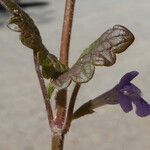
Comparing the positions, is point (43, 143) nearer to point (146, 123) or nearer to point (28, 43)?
point (146, 123)

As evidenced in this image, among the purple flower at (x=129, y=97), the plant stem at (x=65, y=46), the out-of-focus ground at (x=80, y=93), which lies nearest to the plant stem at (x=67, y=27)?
the plant stem at (x=65, y=46)

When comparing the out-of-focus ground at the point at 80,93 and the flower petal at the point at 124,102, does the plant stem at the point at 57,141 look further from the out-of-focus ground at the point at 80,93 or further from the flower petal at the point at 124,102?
the out-of-focus ground at the point at 80,93

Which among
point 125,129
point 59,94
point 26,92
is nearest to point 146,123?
point 125,129

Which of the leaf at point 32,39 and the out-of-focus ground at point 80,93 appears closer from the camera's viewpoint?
the leaf at point 32,39

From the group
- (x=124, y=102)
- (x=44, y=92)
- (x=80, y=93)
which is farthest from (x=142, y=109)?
(x=80, y=93)

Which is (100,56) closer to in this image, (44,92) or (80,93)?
(44,92)

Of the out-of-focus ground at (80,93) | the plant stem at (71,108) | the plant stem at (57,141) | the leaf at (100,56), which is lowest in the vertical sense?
the out-of-focus ground at (80,93)

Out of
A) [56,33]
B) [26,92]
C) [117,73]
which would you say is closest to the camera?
[26,92]
